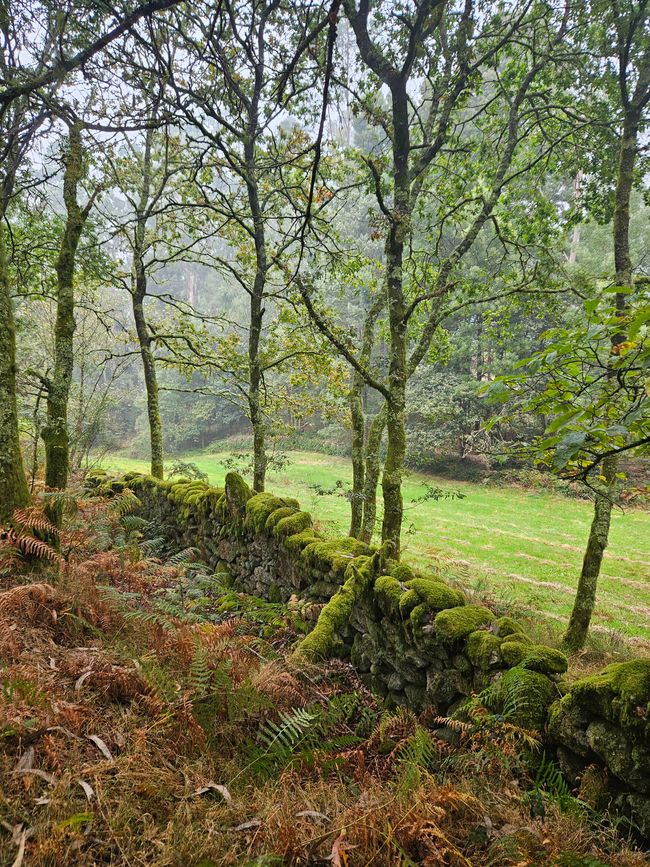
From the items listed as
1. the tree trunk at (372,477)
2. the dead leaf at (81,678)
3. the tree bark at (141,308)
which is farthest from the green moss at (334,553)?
the tree bark at (141,308)

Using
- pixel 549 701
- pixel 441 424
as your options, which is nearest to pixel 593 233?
pixel 441 424

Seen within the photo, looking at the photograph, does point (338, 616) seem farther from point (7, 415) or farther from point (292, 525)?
point (7, 415)

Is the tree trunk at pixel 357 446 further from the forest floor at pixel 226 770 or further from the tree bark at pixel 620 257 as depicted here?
the forest floor at pixel 226 770

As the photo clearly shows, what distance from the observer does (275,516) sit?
19.6 ft

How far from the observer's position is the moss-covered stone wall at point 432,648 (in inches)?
77.1

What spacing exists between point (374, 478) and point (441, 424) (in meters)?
17.1

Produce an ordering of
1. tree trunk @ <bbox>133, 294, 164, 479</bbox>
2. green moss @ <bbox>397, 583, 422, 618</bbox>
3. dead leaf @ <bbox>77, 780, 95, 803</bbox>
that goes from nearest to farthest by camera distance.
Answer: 1. dead leaf @ <bbox>77, 780, 95, 803</bbox>
2. green moss @ <bbox>397, 583, 422, 618</bbox>
3. tree trunk @ <bbox>133, 294, 164, 479</bbox>

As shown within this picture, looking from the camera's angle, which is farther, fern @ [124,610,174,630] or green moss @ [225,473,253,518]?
green moss @ [225,473,253,518]

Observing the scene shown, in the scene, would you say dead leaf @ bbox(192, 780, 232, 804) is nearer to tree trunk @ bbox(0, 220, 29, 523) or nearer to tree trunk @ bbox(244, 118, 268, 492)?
tree trunk @ bbox(0, 220, 29, 523)

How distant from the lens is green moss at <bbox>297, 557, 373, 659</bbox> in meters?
4.00

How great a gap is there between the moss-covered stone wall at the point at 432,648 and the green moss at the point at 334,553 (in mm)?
15

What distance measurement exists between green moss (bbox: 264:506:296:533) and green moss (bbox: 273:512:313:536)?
12cm

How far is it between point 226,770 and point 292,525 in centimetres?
357

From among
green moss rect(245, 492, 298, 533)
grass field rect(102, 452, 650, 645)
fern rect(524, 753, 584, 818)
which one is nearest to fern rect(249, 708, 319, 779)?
fern rect(524, 753, 584, 818)
